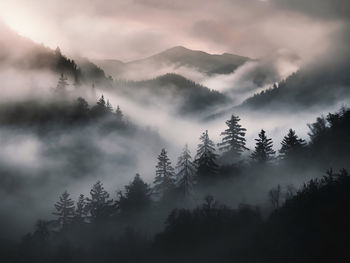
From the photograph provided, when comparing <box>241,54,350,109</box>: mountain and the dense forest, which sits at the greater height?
<box>241,54,350,109</box>: mountain

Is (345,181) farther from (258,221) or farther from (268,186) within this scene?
(268,186)

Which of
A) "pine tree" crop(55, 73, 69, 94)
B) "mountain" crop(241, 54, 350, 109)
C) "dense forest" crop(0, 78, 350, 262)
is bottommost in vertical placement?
"dense forest" crop(0, 78, 350, 262)

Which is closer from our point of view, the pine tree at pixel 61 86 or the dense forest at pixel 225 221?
the dense forest at pixel 225 221

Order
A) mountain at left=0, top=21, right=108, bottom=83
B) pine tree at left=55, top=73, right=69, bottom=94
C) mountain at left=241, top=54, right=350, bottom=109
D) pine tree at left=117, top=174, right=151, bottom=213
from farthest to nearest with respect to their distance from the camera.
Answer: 1. mountain at left=241, top=54, right=350, bottom=109
2. mountain at left=0, top=21, right=108, bottom=83
3. pine tree at left=55, top=73, right=69, bottom=94
4. pine tree at left=117, top=174, right=151, bottom=213

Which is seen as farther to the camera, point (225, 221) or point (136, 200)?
point (136, 200)

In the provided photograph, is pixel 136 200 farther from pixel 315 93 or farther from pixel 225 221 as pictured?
pixel 315 93

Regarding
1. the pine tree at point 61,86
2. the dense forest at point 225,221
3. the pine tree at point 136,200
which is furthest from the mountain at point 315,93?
the pine tree at point 136,200

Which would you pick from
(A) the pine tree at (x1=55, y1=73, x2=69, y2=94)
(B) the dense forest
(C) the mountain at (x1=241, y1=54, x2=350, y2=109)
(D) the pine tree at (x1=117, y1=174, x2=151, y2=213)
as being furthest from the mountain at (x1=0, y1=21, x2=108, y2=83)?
(C) the mountain at (x1=241, y1=54, x2=350, y2=109)

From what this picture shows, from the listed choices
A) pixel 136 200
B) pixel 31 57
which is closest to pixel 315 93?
pixel 31 57

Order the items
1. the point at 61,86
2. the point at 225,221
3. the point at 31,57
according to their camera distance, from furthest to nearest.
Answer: the point at 31,57
the point at 61,86
the point at 225,221

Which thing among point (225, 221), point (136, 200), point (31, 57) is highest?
point (31, 57)

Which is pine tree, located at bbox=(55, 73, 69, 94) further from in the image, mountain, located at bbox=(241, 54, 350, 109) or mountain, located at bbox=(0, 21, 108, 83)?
mountain, located at bbox=(241, 54, 350, 109)

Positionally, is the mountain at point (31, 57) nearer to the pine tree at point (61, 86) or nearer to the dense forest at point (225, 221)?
the pine tree at point (61, 86)

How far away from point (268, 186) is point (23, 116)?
84141 millimetres
